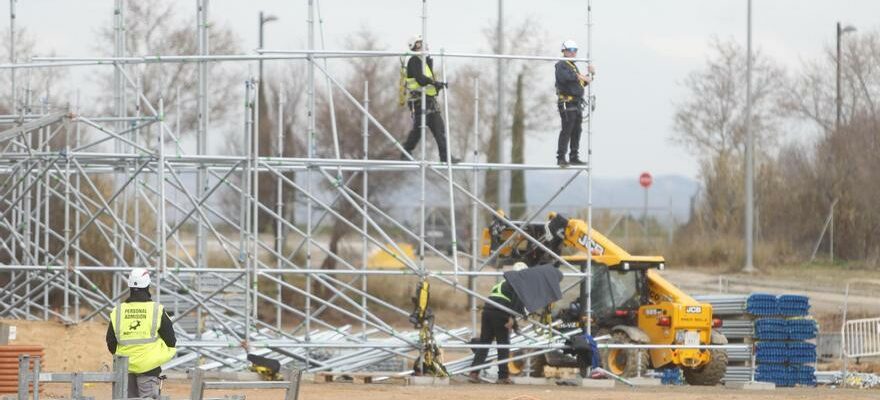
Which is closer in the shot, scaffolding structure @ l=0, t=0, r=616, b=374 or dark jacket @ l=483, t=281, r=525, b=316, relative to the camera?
scaffolding structure @ l=0, t=0, r=616, b=374

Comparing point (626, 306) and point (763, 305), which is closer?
point (626, 306)

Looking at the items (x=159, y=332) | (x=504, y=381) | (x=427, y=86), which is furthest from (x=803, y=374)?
(x=159, y=332)

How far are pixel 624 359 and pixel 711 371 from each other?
1322 millimetres

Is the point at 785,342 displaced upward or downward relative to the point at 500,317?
downward

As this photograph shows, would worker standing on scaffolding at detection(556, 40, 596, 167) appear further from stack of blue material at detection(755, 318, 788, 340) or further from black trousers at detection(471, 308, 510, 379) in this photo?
stack of blue material at detection(755, 318, 788, 340)

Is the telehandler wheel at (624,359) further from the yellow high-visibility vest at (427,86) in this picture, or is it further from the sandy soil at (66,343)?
the sandy soil at (66,343)

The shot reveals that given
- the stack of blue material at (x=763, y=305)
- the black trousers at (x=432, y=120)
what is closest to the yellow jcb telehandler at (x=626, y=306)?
the stack of blue material at (x=763, y=305)

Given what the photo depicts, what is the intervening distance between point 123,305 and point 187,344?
6958mm

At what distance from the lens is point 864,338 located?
111ft

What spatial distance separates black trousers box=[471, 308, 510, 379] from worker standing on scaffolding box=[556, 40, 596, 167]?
2252mm

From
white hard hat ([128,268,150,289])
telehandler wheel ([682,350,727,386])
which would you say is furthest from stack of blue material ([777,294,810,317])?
white hard hat ([128,268,150,289])

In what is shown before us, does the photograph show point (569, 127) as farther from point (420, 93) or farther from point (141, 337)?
point (141, 337)

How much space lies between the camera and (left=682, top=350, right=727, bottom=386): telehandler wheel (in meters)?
27.6

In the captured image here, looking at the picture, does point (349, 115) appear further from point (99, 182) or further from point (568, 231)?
point (568, 231)
